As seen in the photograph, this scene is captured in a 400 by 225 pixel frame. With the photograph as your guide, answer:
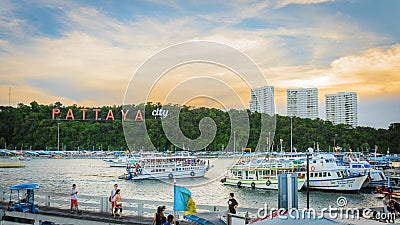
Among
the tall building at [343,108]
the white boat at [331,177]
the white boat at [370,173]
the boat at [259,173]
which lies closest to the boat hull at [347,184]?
the white boat at [331,177]

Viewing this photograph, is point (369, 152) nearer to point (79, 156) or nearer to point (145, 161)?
point (145, 161)

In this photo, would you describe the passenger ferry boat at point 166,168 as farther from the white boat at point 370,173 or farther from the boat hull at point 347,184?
the white boat at point 370,173

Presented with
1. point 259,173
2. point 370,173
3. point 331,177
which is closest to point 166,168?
point 259,173

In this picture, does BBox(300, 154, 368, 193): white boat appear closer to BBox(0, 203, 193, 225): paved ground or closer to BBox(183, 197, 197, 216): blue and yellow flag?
BBox(0, 203, 193, 225): paved ground

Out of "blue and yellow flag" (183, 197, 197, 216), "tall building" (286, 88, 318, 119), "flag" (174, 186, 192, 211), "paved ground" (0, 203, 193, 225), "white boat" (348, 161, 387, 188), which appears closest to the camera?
"blue and yellow flag" (183, 197, 197, 216)

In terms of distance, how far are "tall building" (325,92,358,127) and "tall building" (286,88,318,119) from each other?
91.9ft

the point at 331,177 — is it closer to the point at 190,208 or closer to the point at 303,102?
the point at 190,208

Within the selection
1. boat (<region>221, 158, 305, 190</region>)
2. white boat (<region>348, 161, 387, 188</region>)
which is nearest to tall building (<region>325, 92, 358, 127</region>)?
white boat (<region>348, 161, 387, 188</region>)

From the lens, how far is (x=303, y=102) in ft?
392

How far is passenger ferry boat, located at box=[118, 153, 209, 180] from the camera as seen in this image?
248 feet

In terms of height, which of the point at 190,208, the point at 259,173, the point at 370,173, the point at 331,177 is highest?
the point at 190,208

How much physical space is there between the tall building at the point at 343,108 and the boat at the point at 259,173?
310 ft

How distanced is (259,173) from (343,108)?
103m

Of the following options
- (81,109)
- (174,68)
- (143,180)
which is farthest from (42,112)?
(174,68)
